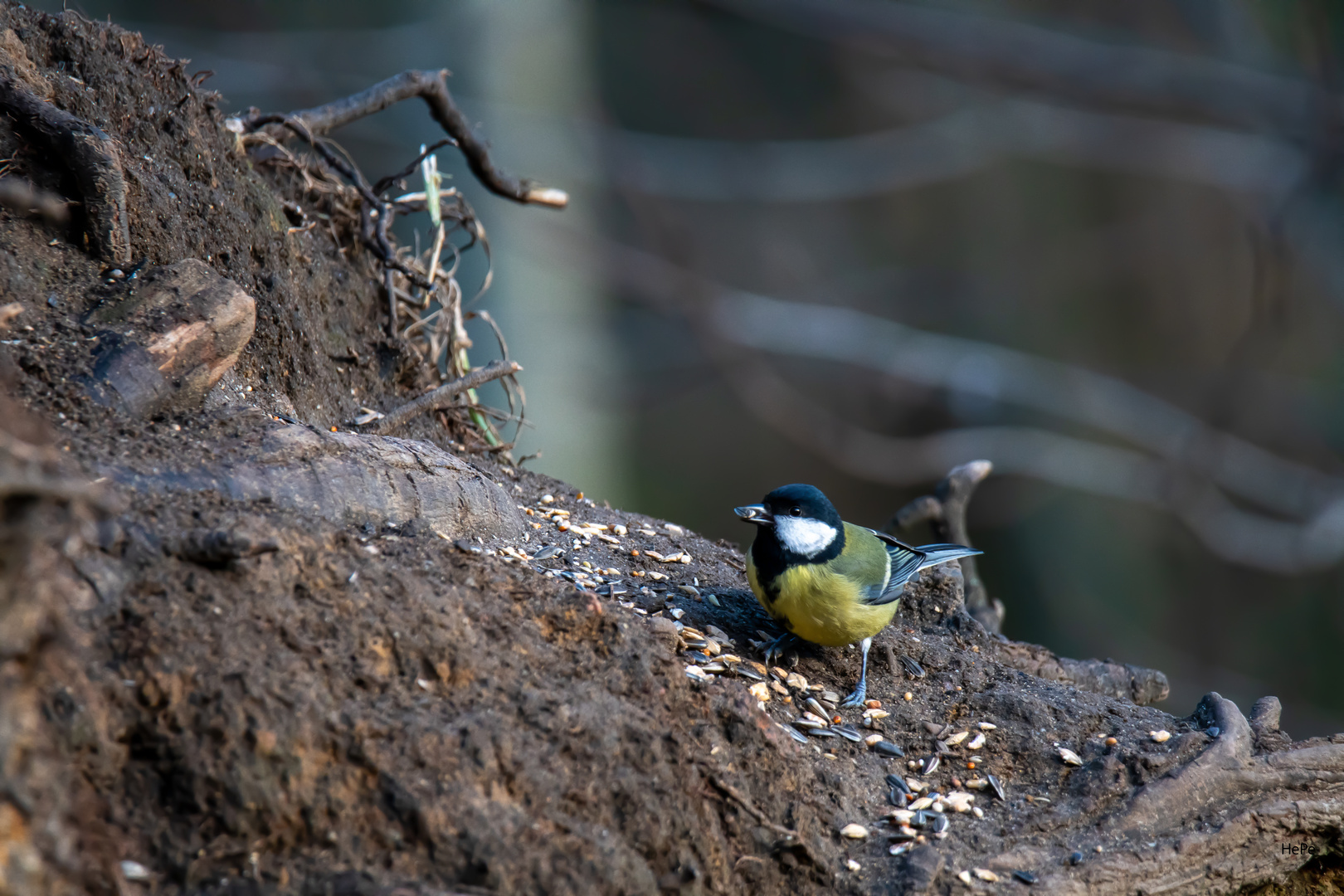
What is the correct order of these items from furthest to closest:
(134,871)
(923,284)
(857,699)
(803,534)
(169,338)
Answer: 1. (923,284)
2. (803,534)
3. (857,699)
4. (169,338)
5. (134,871)

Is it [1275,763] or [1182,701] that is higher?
[1182,701]

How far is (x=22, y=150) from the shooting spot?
185cm

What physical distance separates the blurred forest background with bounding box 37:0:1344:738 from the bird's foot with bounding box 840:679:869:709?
4276 mm

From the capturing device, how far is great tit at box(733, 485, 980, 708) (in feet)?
7.20

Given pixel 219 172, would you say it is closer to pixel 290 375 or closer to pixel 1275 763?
pixel 290 375

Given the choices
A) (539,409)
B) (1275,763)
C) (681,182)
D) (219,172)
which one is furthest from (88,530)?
(681,182)

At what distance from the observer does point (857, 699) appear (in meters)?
2.11

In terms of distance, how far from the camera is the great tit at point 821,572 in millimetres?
2193

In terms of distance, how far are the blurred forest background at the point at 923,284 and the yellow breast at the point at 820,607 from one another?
4054 mm

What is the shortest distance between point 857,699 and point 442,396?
1.40 m

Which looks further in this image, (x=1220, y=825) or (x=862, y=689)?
(x=862, y=689)

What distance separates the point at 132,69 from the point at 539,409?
5088mm

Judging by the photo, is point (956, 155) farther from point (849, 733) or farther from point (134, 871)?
point (134, 871)

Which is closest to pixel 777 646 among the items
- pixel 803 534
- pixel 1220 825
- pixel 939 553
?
pixel 803 534
